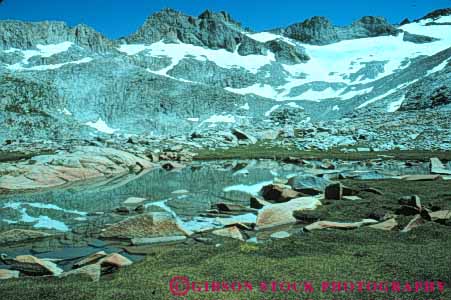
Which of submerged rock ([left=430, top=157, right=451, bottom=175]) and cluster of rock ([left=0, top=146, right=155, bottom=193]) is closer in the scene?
cluster of rock ([left=0, top=146, right=155, bottom=193])

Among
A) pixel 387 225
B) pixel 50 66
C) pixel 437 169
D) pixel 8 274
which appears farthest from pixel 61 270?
pixel 50 66

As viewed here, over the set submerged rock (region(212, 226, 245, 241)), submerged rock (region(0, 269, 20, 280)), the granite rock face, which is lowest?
submerged rock (region(0, 269, 20, 280))

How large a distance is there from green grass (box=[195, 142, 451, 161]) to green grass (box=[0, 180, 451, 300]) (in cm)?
3325

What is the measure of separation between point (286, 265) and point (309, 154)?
1679 inches

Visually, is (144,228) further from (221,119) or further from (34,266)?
(221,119)

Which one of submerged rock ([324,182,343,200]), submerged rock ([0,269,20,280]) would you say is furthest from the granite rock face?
submerged rock ([0,269,20,280])

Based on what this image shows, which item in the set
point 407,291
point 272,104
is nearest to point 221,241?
point 407,291

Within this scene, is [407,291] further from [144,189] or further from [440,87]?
[440,87]

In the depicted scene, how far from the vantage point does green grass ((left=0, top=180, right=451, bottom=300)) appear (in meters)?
9.16

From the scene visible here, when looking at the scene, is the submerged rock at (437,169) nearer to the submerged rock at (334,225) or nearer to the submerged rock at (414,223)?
the submerged rock at (414,223)

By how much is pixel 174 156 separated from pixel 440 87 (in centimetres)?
8693

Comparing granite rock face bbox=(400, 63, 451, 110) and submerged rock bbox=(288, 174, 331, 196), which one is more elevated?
granite rock face bbox=(400, 63, 451, 110)

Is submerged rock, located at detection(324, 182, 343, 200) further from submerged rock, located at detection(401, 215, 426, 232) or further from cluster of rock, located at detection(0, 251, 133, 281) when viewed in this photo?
cluster of rock, located at detection(0, 251, 133, 281)

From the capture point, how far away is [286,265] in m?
10.9
